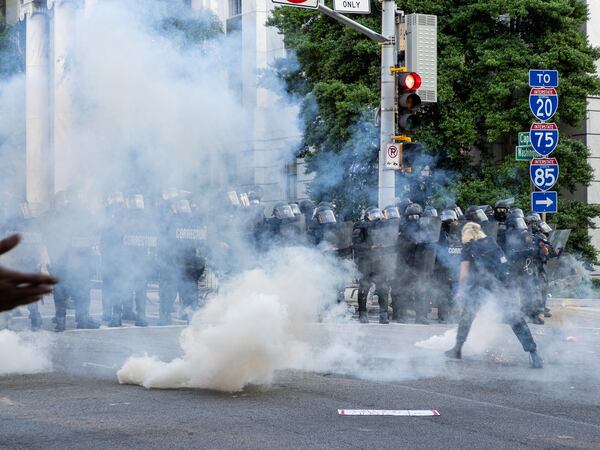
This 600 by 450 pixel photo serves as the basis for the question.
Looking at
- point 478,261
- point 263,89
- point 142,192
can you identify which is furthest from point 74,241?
point 478,261

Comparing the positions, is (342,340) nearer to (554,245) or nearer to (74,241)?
(74,241)

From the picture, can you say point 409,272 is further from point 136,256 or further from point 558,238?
point 558,238

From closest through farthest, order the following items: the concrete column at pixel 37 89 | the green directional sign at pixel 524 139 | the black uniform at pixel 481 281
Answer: the black uniform at pixel 481 281, the concrete column at pixel 37 89, the green directional sign at pixel 524 139

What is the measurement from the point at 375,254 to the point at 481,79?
845 cm

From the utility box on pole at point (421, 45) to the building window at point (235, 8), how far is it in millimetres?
2608

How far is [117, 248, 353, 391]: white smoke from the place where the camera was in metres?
8.45

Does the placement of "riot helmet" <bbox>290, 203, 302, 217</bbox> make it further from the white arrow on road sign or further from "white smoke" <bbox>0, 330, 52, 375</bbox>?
"white smoke" <bbox>0, 330, 52, 375</bbox>

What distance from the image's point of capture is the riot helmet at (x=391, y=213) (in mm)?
15211

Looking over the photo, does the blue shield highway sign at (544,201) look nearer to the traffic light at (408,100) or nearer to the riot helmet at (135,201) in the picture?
the traffic light at (408,100)

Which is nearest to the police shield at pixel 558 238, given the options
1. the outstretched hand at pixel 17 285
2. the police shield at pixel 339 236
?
the police shield at pixel 339 236

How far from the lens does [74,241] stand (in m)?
13.6

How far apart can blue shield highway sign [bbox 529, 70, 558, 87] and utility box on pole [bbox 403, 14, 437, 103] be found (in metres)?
2.65

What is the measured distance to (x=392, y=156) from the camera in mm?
15539

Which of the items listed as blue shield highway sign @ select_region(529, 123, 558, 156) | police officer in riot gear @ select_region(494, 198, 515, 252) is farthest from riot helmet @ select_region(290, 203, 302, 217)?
blue shield highway sign @ select_region(529, 123, 558, 156)
